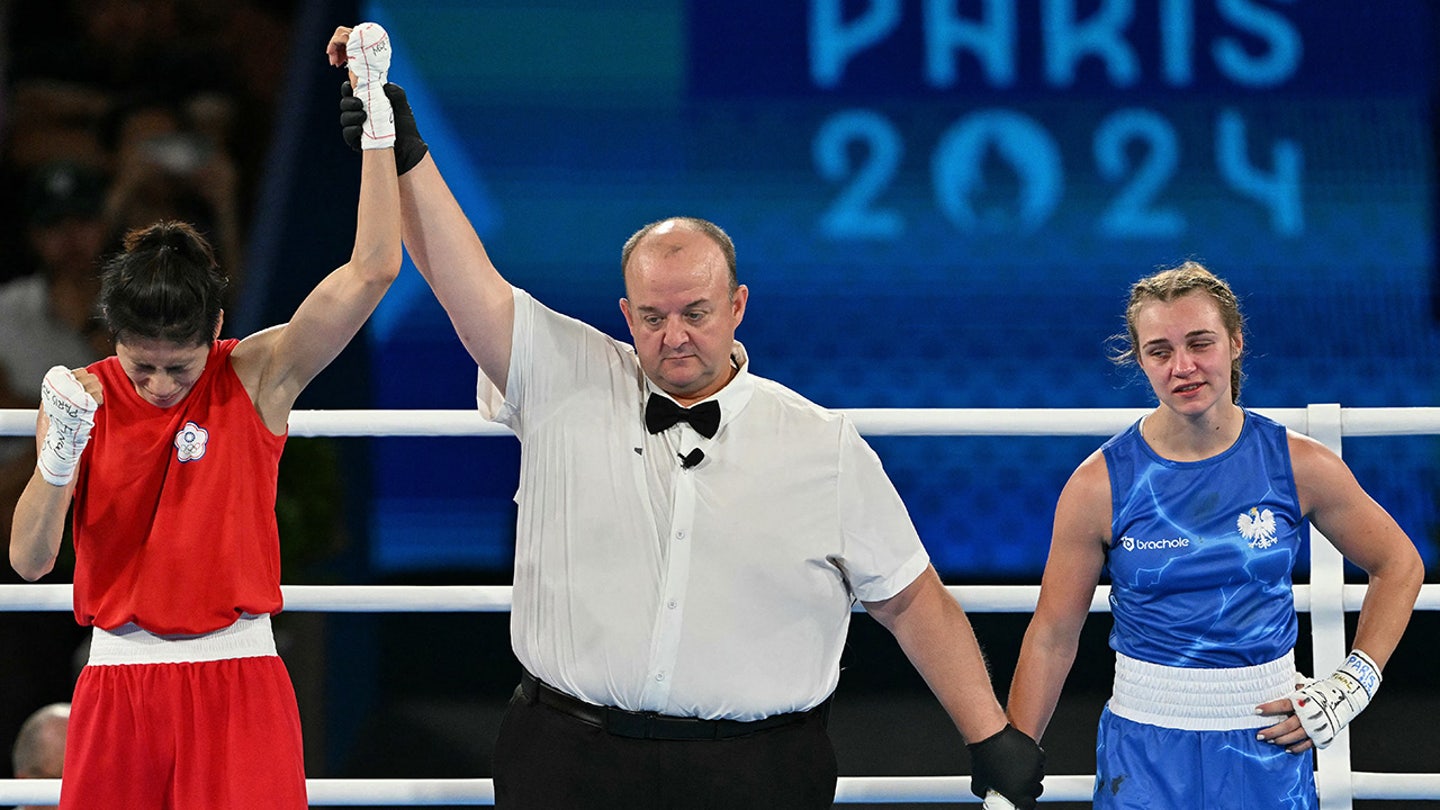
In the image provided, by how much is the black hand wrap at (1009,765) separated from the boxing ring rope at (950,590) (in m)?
0.24

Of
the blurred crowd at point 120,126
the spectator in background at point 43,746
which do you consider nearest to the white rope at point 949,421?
the spectator in background at point 43,746

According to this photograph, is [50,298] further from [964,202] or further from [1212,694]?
[1212,694]

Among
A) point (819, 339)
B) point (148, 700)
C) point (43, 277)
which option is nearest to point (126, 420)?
point (148, 700)

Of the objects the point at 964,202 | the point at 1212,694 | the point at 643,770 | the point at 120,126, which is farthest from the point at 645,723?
the point at 120,126

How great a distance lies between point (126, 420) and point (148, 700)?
1.16 feet

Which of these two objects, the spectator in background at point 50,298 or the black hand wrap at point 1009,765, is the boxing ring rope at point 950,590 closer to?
the black hand wrap at point 1009,765

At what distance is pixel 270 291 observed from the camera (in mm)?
5031

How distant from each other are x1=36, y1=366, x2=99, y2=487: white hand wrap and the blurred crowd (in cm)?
321

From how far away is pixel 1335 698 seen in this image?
1932mm

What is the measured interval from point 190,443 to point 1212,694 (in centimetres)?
135

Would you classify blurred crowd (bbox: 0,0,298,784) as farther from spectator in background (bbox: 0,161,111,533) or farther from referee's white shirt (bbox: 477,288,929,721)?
referee's white shirt (bbox: 477,288,929,721)

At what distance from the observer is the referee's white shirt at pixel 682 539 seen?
1.84 meters

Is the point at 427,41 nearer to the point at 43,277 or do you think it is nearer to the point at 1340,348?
the point at 43,277

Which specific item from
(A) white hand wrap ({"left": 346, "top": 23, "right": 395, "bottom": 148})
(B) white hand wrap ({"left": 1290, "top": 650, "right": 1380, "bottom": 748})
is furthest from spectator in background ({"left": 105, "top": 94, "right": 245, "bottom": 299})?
(B) white hand wrap ({"left": 1290, "top": 650, "right": 1380, "bottom": 748})
